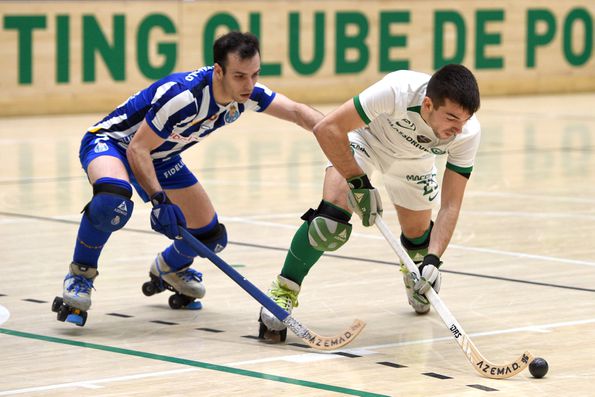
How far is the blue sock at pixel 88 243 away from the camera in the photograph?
6039 millimetres

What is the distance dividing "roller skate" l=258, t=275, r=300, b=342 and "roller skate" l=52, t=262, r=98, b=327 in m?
0.78

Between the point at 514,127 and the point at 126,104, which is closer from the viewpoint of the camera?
the point at 126,104

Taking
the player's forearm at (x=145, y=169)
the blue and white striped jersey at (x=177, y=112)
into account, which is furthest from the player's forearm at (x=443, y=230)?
the player's forearm at (x=145, y=169)

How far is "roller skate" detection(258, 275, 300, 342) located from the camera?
224 inches

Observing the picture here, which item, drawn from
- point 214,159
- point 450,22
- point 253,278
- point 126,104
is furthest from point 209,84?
point 450,22

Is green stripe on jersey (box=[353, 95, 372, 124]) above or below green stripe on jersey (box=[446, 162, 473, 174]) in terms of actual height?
above

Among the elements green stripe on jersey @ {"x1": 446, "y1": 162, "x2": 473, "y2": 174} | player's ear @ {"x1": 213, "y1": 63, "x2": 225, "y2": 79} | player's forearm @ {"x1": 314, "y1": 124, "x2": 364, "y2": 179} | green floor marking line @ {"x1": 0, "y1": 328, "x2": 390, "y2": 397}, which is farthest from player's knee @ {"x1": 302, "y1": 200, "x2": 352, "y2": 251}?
green floor marking line @ {"x1": 0, "y1": 328, "x2": 390, "y2": 397}

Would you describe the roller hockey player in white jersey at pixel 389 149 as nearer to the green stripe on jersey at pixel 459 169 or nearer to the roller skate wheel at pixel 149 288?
the green stripe on jersey at pixel 459 169

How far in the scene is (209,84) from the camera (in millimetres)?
6027

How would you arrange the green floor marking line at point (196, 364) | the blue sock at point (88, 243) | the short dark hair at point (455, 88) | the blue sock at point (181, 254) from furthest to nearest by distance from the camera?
1. the blue sock at point (181, 254)
2. the blue sock at point (88, 243)
3. the short dark hair at point (455, 88)
4. the green floor marking line at point (196, 364)

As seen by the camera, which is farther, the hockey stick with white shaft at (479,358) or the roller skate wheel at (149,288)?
the roller skate wheel at (149,288)

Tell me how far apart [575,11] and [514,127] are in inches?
201

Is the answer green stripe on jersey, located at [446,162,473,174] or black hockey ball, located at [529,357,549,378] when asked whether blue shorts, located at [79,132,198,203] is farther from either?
black hockey ball, located at [529,357,549,378]

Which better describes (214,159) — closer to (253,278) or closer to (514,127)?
(514,127)
